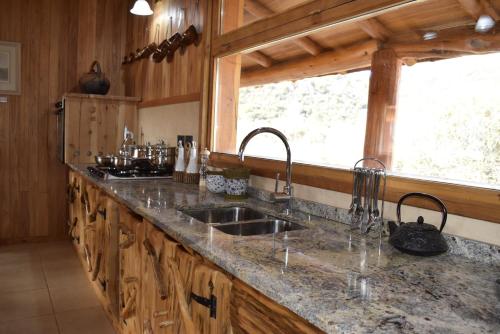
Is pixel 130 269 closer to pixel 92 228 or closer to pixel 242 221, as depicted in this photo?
pixel 242 221

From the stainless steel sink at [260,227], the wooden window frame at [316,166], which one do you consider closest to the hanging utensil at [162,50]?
the wooden window frame at [316,166]

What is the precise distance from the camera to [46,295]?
114 inches

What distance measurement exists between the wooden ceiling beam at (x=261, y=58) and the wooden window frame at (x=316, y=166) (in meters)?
0.09

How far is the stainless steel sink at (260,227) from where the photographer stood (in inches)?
64.5

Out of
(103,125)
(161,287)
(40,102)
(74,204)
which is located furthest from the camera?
(40,102)

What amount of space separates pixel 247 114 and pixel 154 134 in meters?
1.35

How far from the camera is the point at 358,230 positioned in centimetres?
146

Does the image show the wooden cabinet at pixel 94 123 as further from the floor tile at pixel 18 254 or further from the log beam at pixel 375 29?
the log beam at pixel 375 29

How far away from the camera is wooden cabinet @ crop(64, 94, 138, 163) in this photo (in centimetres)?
374

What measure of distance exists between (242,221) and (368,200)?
537mm

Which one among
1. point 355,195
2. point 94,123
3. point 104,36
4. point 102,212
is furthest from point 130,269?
point 104,36

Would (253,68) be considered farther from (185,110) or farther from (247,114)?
(185,110)

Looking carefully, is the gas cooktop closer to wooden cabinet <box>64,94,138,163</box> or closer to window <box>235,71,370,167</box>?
window <box>235,71,370,167</box>

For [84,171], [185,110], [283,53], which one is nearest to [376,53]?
[283,53]
